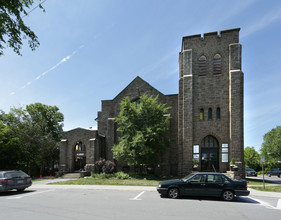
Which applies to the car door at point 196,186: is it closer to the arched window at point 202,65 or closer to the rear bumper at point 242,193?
the rear bumper at point 242,193

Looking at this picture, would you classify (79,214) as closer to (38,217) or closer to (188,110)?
(38,217)

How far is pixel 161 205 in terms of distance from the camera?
8141 mm

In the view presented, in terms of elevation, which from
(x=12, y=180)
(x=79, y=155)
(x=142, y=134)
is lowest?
(x=79, y=155)

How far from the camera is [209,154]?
2106 centimetres

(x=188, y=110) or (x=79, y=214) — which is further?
(x=188, y=110)

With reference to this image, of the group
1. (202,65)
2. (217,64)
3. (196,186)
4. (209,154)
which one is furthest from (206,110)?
(196,186)

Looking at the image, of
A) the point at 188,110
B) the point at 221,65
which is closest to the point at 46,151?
the point at 188,110

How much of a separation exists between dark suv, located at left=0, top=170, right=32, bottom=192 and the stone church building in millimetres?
11652

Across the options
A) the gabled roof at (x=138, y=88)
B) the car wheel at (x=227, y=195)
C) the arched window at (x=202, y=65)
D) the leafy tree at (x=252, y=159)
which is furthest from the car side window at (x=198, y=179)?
the leafy tree at (x=252, y=159)

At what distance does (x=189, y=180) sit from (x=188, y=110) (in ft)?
41.6

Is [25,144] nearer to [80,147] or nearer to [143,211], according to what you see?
[80,147]

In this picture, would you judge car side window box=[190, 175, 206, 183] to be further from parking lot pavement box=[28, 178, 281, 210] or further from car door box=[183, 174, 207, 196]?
parking lot pavement box=[28, 178, 281, 210]

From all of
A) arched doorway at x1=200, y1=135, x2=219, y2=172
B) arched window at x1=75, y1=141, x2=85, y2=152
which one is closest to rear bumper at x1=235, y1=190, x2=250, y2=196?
arched doorway at x1=200, y1=135, x2=219, y2=172

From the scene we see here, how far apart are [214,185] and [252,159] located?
174 ft
